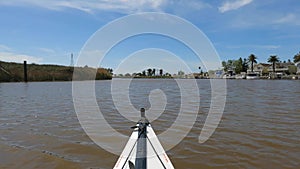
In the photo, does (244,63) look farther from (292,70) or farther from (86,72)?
(86,72)

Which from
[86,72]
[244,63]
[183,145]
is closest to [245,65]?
[244,63]

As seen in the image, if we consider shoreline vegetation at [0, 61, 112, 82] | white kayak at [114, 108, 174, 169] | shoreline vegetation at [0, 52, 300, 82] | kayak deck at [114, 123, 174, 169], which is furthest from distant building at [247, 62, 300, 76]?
kayak deck at [114, 123, 174, 169]

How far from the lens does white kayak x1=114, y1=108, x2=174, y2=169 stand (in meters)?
4.29

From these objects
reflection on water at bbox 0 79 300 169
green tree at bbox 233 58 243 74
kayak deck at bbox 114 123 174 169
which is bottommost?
reflection on water at bbox 0 79 300 169

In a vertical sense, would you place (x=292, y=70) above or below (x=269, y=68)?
below

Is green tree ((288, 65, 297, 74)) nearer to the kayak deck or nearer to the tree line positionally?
the tree line

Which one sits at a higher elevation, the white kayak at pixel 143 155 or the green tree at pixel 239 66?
the green tree at pixel 239 66

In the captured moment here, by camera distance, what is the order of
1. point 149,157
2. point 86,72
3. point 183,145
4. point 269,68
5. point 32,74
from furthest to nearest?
point 269,68, point 32,74, point 86,72, point 183,145, point 149,157

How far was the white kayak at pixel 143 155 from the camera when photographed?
4285 mm

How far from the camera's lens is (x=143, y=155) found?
462cm

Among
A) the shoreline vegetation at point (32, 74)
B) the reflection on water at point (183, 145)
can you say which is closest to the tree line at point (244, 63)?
the shoreline vegetation at point (32, 74)

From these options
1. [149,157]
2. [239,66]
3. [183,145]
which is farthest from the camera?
[239,66]

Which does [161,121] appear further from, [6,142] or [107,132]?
[6,142]

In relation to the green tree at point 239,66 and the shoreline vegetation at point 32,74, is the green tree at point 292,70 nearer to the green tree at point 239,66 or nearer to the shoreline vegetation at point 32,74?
the green tree at point 239,66
